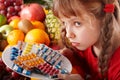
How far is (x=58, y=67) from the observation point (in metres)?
1.02

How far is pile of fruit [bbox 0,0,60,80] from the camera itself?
125 centimetres

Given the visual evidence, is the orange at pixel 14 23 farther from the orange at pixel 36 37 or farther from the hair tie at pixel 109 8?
the hair tie at pixel 109 8

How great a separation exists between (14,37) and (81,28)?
447 millimetres

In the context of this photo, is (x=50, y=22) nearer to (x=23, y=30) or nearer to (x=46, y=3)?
(x=23, y=30)

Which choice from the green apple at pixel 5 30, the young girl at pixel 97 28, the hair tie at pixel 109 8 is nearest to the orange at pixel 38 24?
the green apple at pixel 5 30

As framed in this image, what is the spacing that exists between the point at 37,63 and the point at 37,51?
7 cm

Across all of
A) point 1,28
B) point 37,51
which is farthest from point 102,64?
point 1,28

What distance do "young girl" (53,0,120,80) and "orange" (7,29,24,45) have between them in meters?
0.37

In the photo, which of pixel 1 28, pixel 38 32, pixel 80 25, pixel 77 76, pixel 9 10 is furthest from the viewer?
pixel 9 10

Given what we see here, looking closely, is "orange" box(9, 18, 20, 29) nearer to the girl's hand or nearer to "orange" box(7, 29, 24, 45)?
"orange" box(7, 29, 24, 45)

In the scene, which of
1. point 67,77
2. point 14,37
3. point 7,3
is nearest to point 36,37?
point 14,37

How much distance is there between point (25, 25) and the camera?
1.31 meters

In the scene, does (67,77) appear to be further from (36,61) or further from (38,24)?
(38,24)

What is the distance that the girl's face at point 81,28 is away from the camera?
0.90 m
